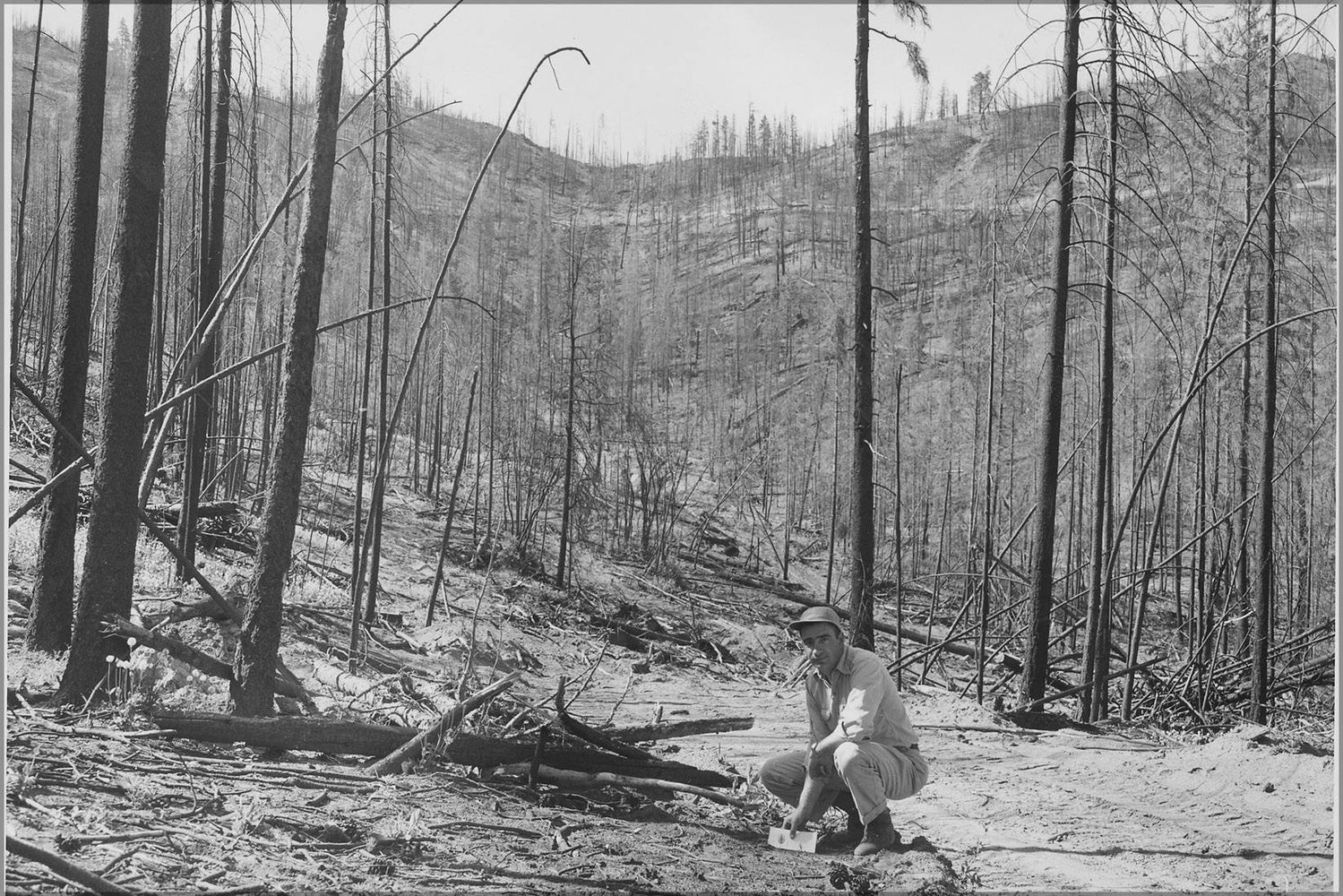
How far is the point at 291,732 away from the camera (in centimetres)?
453

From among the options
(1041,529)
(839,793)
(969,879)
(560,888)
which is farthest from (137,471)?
(1041,529)

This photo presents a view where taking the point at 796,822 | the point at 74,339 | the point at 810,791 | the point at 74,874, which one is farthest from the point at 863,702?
the point at 74,339

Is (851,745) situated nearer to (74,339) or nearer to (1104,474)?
(74,339)

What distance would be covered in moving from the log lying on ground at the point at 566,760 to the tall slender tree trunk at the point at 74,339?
8.56 ft

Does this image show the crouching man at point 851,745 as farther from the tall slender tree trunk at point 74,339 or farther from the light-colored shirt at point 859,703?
the tall slender tree trunk at point 74,339

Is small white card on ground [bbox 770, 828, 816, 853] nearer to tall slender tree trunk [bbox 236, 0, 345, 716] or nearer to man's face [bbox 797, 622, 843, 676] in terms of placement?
man's face [bbox 797, 622, 843, 676]

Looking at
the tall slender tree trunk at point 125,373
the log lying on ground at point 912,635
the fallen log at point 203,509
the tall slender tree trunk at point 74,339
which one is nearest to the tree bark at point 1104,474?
the log lying on ground at point 912,635

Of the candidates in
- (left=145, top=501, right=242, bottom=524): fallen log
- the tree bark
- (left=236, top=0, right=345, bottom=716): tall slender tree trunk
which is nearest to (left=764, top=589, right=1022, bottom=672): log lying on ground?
the tree bark

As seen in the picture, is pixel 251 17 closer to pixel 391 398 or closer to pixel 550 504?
pixel 550 504

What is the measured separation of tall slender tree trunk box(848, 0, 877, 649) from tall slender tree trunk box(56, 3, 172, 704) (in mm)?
6609

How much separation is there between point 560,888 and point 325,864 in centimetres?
85

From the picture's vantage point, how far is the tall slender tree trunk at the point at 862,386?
9.66 meters

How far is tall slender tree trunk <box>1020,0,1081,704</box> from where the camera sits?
889 cm

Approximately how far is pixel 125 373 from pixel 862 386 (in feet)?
22.7
